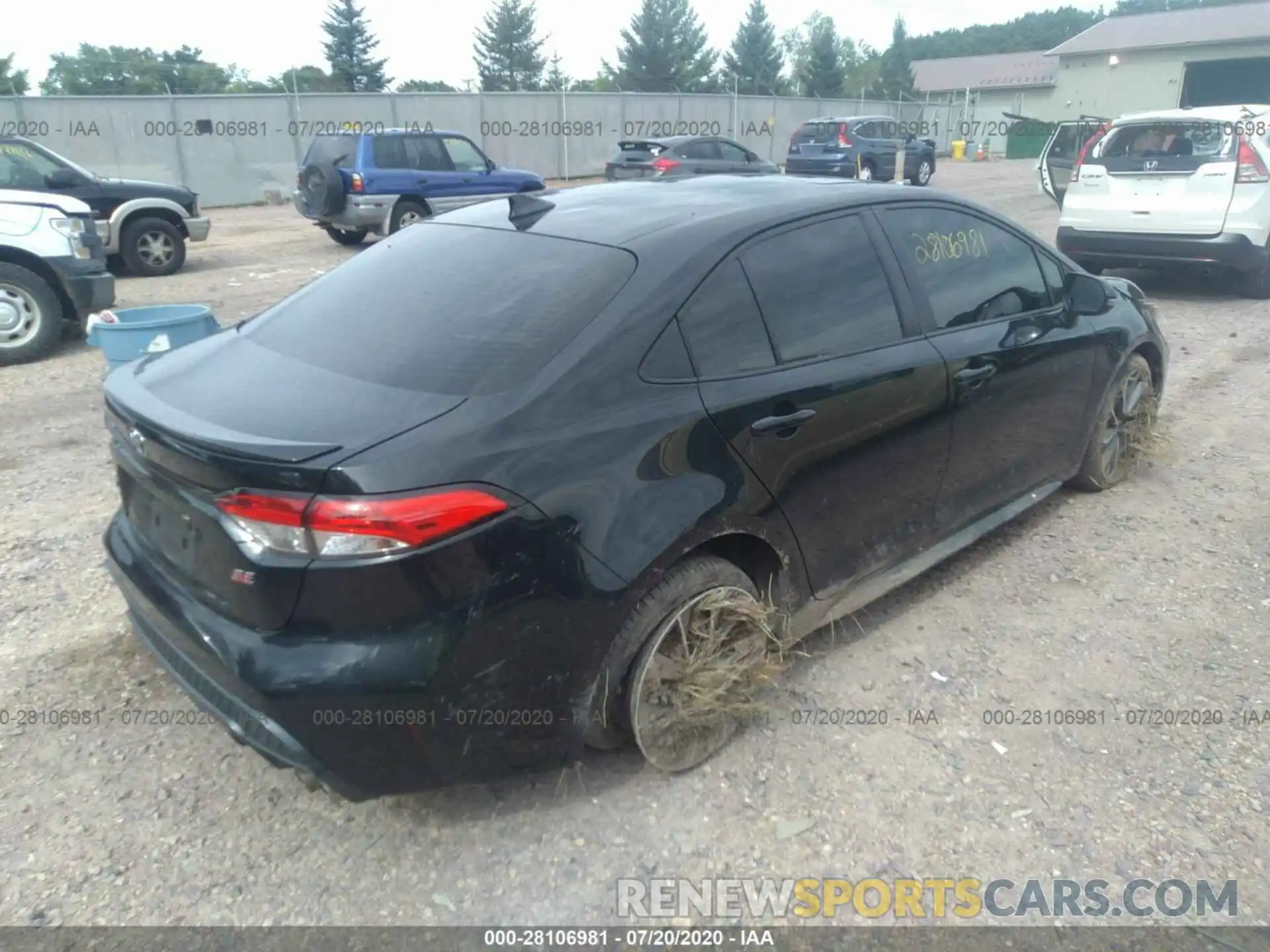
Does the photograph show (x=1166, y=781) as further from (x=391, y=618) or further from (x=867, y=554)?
(x=391, y=618)

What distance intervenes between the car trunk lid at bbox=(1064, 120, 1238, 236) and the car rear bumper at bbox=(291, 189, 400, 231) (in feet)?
30.0

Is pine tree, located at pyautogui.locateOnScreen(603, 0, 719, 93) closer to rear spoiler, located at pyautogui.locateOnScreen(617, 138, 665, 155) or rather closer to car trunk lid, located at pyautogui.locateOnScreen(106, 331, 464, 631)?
rear spoiler, located at pyautogui.locateOnScreen(617, 138, 665, 155)

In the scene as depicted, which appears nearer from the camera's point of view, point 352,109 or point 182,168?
point 182,168

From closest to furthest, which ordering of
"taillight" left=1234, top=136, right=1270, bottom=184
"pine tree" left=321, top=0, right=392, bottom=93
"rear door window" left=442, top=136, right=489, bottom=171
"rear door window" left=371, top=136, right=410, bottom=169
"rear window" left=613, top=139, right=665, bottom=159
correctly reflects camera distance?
1. "taillight" left=1234, top=136, right=1270, bottom=184
2. "rear door window" left=371, top=136, right=410, bottom=169
3. "rear door window" left=442, top=136, right=489, bottom=171
4. "rear window" left=613, top=139, right=665, bottom=159
5. "pine tree" left=321, top=0, right=392, bottom=93

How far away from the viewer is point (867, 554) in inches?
131

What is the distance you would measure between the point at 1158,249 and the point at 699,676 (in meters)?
8.01

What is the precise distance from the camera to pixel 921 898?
244 cm

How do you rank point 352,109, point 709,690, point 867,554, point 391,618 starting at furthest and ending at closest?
point 352,109
point 867,554
point 709,690
point 391,618

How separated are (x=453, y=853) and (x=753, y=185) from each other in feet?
8.32

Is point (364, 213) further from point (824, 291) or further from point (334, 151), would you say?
point (824, 291)

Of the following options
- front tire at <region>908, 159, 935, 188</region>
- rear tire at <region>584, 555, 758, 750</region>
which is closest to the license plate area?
rear tire at <region>584, 555, 758, 750</region>

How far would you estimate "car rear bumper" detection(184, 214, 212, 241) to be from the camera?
11898mm

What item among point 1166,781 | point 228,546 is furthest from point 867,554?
point 228,546

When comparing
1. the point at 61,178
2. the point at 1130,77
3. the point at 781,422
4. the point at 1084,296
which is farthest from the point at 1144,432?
the point at 1130,77
